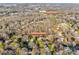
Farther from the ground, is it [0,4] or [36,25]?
[0,4]

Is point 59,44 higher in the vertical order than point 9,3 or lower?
lower

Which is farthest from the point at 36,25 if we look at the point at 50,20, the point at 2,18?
the point at 2,18
